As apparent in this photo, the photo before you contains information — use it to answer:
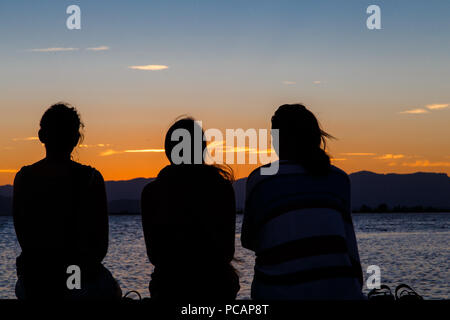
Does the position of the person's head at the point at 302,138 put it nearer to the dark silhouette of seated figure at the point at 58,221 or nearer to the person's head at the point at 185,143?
the person's head at the point at 185,143

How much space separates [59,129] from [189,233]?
0.97 m

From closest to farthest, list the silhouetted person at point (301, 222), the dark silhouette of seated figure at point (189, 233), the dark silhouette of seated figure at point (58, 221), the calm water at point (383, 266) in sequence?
1. the silhouetted person at point (301, 222)
2. the dark silhouette of seated figure at point (58, 221)
3. the dark silhouette of seated figure at point (189, 233)
4. the calm water at point (383, 266)

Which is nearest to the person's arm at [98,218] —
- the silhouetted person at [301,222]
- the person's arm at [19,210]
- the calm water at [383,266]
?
the person's arm at [19,210]

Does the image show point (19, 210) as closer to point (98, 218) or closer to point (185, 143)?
point (98, 218)

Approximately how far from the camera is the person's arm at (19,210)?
3.07 meters

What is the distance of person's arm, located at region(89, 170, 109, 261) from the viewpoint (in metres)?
3.06

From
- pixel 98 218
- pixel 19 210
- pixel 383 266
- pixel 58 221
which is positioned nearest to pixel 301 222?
pixel 98 218

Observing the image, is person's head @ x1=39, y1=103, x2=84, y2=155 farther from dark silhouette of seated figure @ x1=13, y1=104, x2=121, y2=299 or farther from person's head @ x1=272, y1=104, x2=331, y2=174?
person's head @ x1=272, y1=104, x2=331, y2=174

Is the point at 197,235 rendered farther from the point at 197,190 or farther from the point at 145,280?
the point at 145,280

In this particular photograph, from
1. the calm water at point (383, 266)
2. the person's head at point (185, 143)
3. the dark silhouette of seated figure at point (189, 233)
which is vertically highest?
the person's head at point (185, 143)

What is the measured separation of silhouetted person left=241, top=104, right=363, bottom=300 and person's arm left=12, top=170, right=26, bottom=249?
127 centimetres

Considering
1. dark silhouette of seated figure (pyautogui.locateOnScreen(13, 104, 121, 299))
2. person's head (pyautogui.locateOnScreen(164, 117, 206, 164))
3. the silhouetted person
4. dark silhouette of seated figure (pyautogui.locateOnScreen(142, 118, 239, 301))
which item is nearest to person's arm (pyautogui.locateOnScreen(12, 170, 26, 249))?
dark silhouette of seated figure (pyautogui.locateOnScreen(13, 104, 121, 299))

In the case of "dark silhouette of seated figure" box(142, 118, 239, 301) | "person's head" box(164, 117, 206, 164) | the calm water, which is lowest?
the calm water
